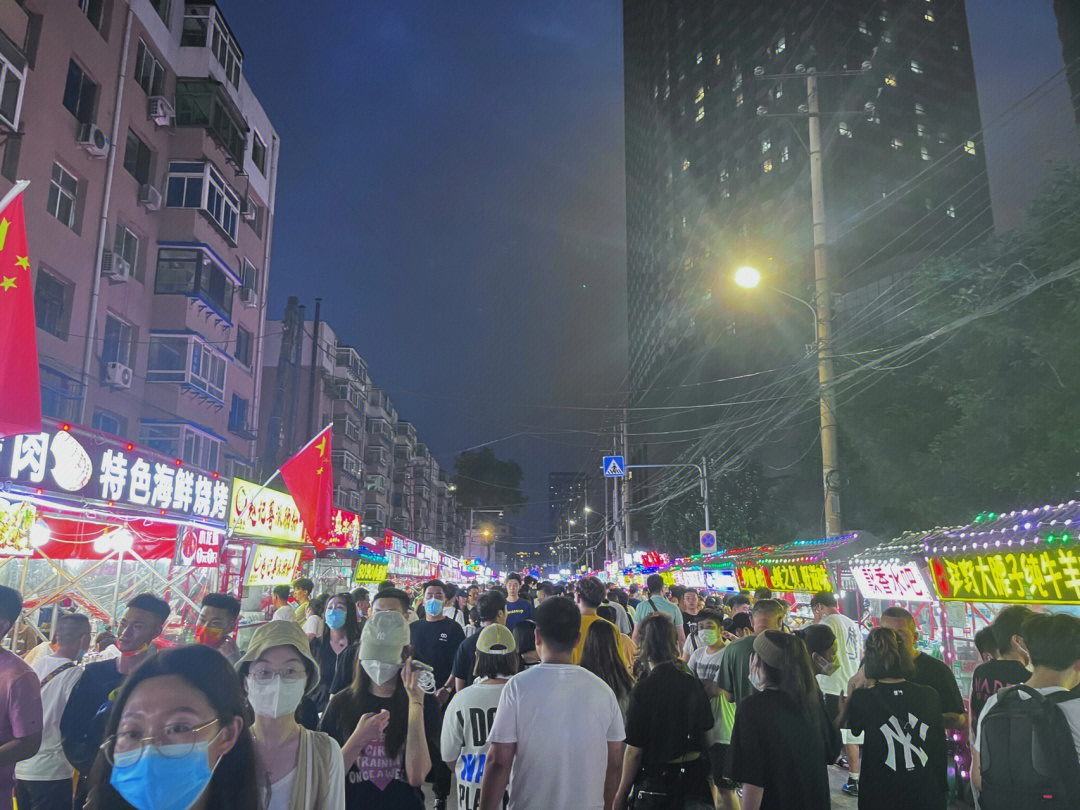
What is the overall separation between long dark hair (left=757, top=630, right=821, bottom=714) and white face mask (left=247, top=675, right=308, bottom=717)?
275 centimetres

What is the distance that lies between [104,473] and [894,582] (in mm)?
11061

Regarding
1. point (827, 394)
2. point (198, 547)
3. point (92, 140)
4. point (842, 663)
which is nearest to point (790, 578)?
point (827, 394)

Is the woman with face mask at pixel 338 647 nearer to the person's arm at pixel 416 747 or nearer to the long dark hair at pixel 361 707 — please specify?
the long dark hair at pixel 361 707

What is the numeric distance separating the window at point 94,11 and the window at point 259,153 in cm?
951

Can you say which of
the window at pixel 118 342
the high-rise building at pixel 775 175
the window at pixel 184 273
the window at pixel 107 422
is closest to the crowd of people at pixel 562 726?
the window at pixel 107 422

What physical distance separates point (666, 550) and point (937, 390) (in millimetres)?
34133

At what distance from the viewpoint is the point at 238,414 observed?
94.8 ft

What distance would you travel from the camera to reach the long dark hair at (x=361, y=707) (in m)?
4.14

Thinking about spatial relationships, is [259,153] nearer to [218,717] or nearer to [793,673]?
[793,673]

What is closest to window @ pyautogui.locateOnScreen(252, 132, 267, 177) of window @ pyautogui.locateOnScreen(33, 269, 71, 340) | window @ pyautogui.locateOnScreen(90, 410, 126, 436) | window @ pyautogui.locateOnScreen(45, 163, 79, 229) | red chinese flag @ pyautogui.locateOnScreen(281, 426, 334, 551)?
window @ pyautogui.locateOnScreen(45, 163, 79, 229)

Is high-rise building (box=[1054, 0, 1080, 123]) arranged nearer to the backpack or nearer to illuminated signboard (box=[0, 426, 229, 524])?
illuminated signboard (box=[0, 426, 229, 524])

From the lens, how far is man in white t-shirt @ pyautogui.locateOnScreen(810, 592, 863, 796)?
351 inches

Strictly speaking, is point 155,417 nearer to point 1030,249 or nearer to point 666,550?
point 1030,249

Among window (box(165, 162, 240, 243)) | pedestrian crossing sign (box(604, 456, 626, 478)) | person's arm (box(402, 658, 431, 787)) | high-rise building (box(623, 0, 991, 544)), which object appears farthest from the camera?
high-rise building (box(623, 0, 991, 544))
